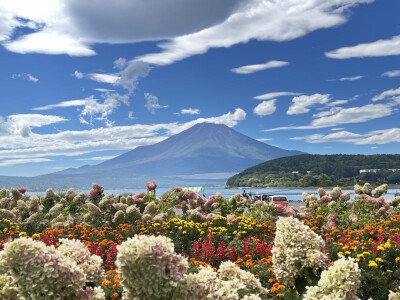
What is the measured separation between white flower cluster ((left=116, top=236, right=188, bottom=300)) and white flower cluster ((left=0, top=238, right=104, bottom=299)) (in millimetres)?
421

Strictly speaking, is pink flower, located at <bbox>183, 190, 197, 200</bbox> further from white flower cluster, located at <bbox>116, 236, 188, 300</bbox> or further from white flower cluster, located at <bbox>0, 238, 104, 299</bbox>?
white flower cluster, located at <bbox>116, 236, 188, 300</bbox>

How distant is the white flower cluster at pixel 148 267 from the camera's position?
2570 millimetres

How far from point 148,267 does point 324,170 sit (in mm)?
144526

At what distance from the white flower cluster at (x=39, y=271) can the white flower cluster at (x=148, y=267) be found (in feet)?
1.38

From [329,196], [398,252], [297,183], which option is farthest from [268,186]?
[398,252]

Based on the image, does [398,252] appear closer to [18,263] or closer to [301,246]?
[301,246]

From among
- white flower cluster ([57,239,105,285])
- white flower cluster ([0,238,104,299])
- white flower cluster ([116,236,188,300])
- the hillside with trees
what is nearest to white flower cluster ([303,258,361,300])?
white flower cluster ([116,236,188,300])

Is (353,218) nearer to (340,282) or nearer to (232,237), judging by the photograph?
(232,237)

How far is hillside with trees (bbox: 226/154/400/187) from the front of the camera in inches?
4862

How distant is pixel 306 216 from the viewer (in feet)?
49.0

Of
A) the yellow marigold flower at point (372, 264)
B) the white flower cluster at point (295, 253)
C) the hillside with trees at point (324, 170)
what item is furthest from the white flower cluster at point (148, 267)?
the hillside with trees at point (324, 170)

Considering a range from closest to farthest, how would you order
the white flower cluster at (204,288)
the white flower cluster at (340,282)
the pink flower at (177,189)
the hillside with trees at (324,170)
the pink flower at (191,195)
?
the white flower cluster at (204,288) → the white flower cluster at (340,282) → the pink flower at (191,195) → the pink flower at (177,189) → the hillside with trees at (324,170)

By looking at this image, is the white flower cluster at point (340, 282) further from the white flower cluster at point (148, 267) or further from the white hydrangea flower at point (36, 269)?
the white hydrangea flower at point (36, 269)

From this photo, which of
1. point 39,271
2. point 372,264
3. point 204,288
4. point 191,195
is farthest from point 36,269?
point 191,195
